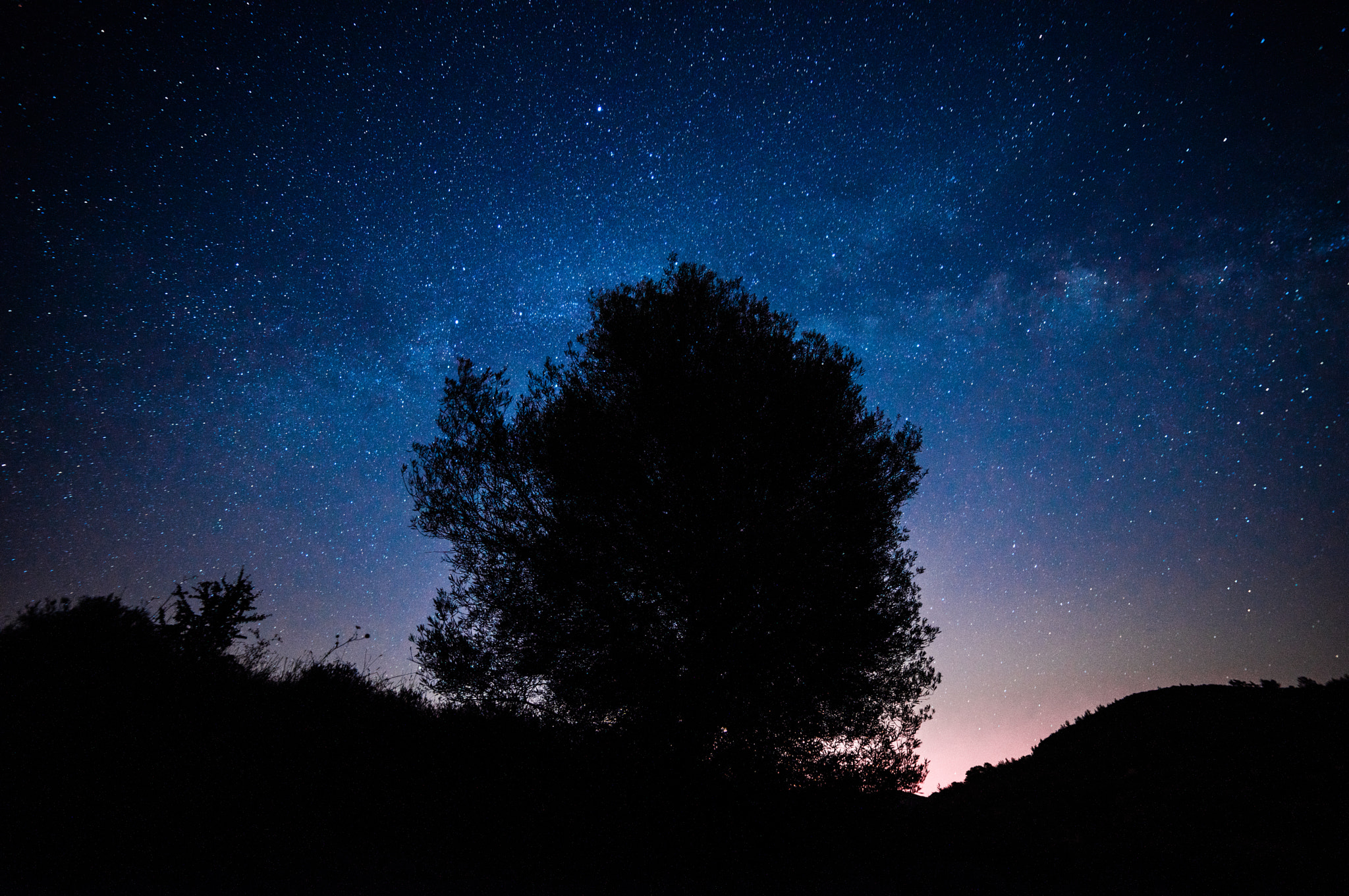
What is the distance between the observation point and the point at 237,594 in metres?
17.6

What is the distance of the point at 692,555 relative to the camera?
8.23 metres

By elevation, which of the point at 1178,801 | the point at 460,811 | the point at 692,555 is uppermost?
the point at 692,555

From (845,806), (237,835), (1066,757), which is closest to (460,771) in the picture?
(237,835)

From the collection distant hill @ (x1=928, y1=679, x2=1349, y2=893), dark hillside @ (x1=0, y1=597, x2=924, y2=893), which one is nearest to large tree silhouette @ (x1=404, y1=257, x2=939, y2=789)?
dark hillside @ (x1=0, y1=597, x2=924, y2=893)

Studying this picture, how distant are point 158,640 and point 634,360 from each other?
1009cm

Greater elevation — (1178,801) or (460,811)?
(1178,801)

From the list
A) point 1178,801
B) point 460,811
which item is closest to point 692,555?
point 460,811

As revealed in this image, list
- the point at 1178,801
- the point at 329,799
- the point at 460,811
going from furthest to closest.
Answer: the point at 1178,801 → the point at 460,811 → the point at 329,799

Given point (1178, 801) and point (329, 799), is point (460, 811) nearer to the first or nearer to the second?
point (329, 799)

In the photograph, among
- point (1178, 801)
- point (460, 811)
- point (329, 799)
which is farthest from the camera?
point (1178, 801)

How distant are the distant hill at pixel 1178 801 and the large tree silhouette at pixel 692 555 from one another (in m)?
2.60

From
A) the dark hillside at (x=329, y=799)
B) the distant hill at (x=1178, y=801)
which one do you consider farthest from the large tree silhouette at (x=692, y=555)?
the distant hill at (x=1178, y=801)

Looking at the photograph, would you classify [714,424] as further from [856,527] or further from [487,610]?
[487,610]

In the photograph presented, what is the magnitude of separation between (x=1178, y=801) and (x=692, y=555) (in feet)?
33.6
